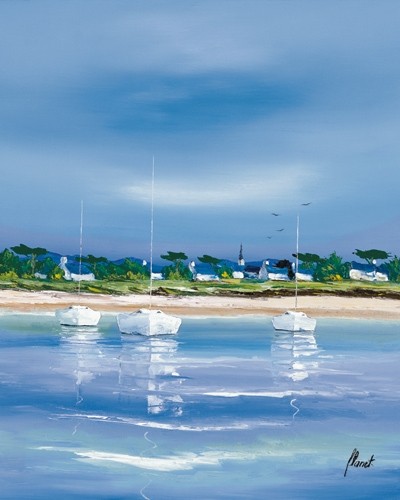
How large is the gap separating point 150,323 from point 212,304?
4377cm

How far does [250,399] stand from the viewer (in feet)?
77.0

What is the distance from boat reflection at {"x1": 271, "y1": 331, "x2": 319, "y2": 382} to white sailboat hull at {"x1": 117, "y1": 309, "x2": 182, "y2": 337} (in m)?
6.55

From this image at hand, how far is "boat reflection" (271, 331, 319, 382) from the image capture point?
31.0 metres

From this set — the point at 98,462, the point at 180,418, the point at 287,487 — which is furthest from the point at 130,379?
the point at 287,487

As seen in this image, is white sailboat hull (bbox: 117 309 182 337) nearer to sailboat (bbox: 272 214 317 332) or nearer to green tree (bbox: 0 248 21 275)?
sailboat (bbox: 272 214 317 332)

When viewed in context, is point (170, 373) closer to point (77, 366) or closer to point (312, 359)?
point (77, 366)

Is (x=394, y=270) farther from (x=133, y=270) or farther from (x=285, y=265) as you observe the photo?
(x=133, y=270)

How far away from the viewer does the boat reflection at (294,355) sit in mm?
30969

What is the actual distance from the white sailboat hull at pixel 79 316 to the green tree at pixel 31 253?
47018mm
